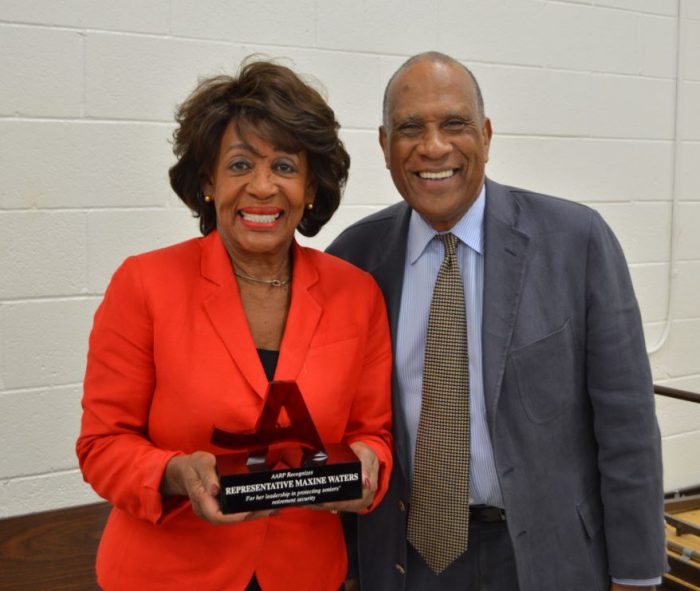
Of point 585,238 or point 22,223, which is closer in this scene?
point 585,238

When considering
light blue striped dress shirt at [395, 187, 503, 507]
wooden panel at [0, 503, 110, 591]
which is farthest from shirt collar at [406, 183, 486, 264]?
wooden panel at [0, 503, 110, 591]

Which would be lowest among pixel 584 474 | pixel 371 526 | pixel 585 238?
pixel 371 526

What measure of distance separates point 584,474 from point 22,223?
1.47m

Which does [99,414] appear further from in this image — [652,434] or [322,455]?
[652,434]

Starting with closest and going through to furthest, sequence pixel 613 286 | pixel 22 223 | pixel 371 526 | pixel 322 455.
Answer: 1. pixel 322 455
2. pixel 613 286
3. pixel 371 526
4. pixel 22 223

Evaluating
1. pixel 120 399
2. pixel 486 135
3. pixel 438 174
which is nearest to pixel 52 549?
pixel 120 399

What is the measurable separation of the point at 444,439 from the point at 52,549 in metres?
1.07

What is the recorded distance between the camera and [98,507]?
2.04m

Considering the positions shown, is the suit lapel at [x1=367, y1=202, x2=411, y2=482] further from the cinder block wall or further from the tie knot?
the cinder block wall

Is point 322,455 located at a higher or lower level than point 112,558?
higher

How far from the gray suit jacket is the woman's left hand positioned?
180 millimetres

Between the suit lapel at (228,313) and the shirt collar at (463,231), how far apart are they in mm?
376

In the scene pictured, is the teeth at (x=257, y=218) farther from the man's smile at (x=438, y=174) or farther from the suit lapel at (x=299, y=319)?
the man's smile at (x=438, y=174)

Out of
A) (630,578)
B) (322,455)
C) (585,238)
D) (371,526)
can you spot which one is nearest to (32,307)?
(371,526)
